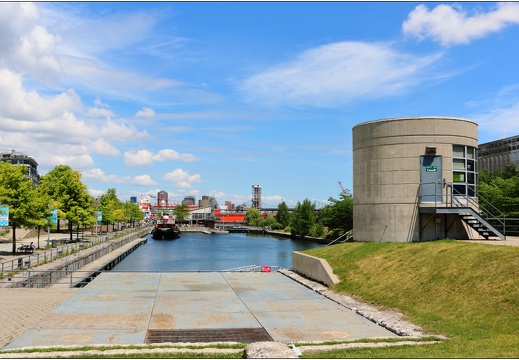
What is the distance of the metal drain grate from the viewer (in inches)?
588

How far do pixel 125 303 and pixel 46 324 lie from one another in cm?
465

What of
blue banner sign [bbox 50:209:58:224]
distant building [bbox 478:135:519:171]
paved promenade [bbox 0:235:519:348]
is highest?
distant building [bbox 478:135:519:171]

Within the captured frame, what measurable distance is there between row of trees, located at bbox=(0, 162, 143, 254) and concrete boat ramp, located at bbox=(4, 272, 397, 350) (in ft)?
77.1

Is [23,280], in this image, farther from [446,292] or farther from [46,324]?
[446,292]

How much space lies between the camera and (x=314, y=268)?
2803 centimetres

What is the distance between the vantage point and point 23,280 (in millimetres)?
29625

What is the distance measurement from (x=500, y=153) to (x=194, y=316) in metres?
195

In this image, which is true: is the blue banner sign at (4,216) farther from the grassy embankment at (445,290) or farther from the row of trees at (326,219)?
the row of trees at (326,219)

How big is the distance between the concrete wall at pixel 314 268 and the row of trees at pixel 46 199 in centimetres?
2819

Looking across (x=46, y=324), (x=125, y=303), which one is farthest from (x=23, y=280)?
(x=46, y=324)

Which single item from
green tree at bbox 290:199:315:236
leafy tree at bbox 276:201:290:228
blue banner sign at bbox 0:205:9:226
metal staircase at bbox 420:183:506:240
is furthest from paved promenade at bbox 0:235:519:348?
leafy tree at bbox 276:201:290:228

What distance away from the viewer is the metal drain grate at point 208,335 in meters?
14.9

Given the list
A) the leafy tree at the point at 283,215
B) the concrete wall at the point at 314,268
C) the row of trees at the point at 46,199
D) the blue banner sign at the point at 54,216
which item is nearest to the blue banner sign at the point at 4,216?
the row of trees at the point at 46,199

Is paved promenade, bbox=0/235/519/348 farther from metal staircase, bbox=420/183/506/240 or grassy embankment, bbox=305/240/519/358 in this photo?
metal staircase, bbox=420/183/506/240
